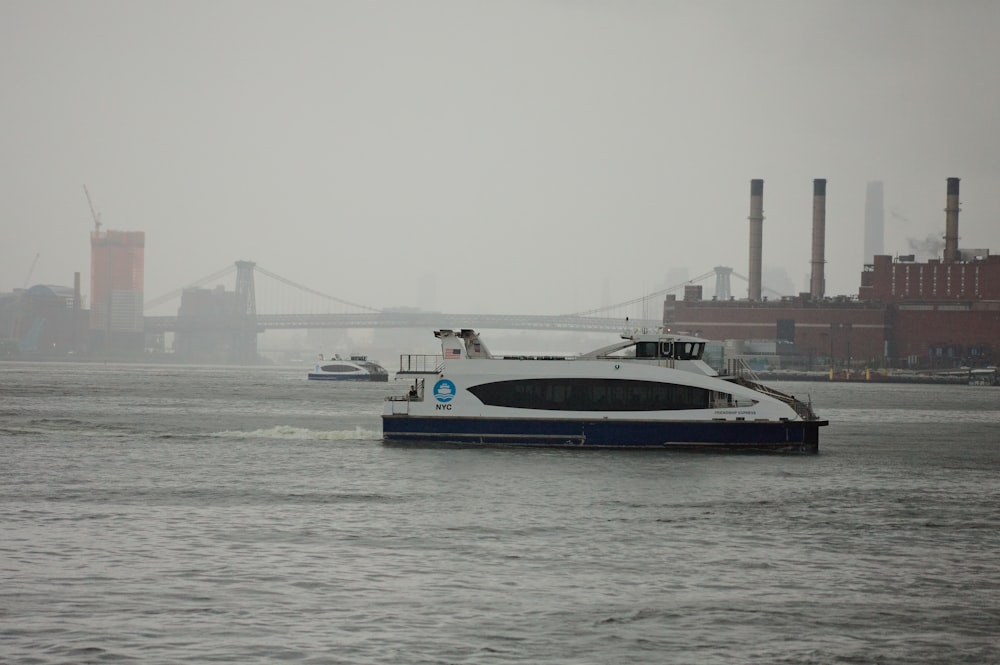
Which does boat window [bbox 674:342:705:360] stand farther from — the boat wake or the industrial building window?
the industrial building window

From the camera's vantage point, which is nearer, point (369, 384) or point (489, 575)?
point (489, 575)

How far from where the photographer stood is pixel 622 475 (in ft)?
138

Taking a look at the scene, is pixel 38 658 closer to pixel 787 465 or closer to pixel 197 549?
pixel 197 549

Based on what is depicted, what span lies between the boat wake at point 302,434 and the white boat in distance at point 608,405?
25.4ft

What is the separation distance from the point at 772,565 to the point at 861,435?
143 feet

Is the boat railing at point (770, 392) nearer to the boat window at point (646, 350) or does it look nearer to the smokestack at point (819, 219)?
the boat window at point (646, 350)

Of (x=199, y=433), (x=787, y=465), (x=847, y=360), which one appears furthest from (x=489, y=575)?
(x=847, y=360)

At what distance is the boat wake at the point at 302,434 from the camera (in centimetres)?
5775

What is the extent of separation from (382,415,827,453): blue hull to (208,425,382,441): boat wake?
8.43m

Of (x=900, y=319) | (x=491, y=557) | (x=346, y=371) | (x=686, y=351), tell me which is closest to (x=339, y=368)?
(x=346, y=371)

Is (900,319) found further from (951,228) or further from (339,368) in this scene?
(339,368)

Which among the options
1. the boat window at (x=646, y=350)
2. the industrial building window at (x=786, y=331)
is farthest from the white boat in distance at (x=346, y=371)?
the boat window at (x=646, y=350)

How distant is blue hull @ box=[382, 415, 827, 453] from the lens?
48375 mm

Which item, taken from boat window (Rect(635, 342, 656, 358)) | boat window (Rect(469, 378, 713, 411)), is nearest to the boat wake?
boat window (Rect(469, 378, 713, 411))
